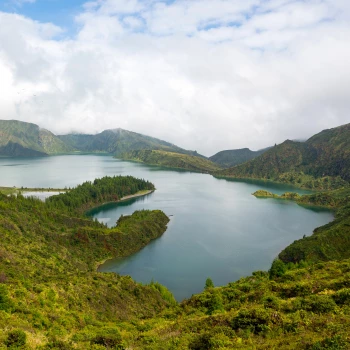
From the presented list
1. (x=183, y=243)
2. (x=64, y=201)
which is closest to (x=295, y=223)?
(x=183, y=243)

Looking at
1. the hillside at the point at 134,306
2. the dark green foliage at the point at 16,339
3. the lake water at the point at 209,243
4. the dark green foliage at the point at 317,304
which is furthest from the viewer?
the lake water at the point at 209,243

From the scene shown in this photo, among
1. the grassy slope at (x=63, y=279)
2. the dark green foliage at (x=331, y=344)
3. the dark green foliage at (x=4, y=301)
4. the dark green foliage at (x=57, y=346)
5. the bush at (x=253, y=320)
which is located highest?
the dark green foliage at (x=331, y=344)

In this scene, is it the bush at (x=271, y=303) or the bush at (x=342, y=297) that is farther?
the bush at (x=271, y=303)

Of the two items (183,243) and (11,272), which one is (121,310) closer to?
(11,272)

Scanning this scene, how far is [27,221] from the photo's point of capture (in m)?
95.1

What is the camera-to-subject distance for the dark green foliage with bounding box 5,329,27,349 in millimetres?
20797

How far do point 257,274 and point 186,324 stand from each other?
45710mm

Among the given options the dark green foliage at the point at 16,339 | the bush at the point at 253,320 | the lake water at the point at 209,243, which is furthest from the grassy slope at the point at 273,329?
the lake water at the point at 209,243

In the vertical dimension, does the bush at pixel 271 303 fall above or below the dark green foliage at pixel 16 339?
below

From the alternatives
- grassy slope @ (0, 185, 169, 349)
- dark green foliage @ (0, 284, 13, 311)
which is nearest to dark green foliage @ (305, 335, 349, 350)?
grassy slope @ (0, 185, 169, 349)

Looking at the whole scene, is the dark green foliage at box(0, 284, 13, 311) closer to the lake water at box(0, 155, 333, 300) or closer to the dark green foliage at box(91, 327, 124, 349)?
the dark green foliage at box(91, 327, 124, 349)

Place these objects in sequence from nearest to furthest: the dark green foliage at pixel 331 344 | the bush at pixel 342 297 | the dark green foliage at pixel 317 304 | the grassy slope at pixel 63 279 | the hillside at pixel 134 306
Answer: the dark green foliage at pixel 331 344 < the hillside at pixel 134 306 < the dark green foliage at pixel 317 304 < the bush at pixel 342 297 < the grassy slope at pixel 63 279

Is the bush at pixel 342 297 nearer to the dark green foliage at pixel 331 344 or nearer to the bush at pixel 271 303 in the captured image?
the bush at pixel 271 303

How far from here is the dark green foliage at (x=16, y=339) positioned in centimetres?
2080
